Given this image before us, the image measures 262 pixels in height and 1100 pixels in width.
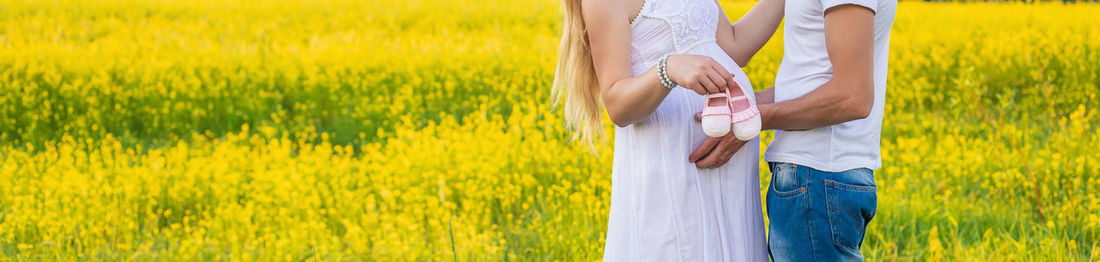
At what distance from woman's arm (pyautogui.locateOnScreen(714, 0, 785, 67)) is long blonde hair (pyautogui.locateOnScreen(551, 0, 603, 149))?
1.08ft

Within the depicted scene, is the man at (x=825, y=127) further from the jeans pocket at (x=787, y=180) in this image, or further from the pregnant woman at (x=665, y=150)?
the pregnant woman at (x=665, y=150)

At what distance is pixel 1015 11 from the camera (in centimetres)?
1121

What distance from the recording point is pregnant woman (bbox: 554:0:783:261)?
179cm

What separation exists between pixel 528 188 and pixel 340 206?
890 millimetres

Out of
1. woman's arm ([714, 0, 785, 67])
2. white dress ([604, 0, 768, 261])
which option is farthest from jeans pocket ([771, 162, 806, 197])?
woman's arm ([714, 0, 785, 67])

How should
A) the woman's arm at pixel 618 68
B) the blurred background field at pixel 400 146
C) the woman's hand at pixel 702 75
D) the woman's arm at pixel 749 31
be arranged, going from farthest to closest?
the blurred background field at pixel 400 146 < the woman's arm at pixel 749 31 < the woman's arm at pixel 618 68 < the woman's hand at pixel 702 75

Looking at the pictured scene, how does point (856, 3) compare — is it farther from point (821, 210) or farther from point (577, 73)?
point (577, 73)

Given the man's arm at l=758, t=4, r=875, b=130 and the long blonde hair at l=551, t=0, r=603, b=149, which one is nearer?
the man's arm at l=758, t=4, r=875, b=130

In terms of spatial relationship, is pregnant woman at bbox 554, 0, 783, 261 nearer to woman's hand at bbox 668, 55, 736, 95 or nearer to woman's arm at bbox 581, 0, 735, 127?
woman's arm at bbox 581, 0, 735, 127

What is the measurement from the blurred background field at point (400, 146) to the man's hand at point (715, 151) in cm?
85

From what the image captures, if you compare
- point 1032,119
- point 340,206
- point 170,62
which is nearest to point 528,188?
point 340,206

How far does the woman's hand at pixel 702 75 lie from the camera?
1.55 metres

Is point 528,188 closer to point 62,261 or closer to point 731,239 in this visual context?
point 62,261

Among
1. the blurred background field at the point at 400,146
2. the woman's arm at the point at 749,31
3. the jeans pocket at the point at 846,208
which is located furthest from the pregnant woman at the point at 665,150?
the blurred background field at the point at 400,146
